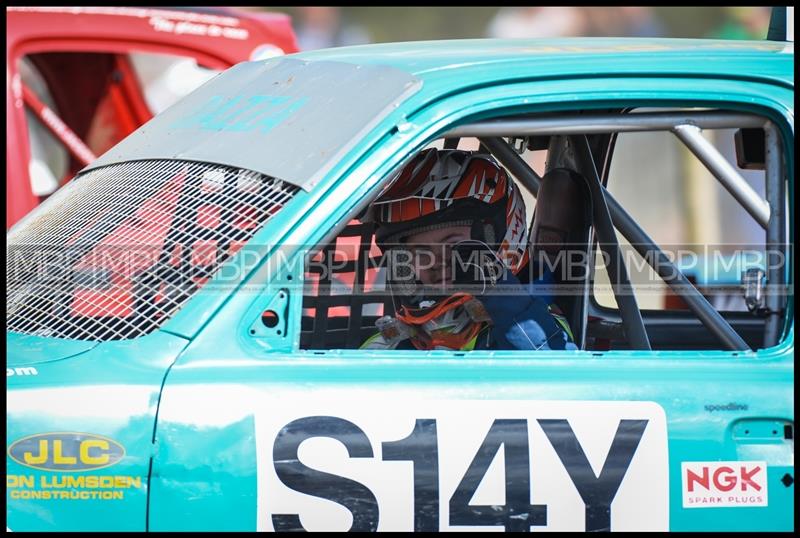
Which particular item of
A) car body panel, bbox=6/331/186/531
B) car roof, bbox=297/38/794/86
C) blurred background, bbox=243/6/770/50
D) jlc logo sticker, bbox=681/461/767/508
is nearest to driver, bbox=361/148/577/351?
car roof, bbox=297/38/794/86

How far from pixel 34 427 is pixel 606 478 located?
1.08 m

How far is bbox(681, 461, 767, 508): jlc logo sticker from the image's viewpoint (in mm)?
2096

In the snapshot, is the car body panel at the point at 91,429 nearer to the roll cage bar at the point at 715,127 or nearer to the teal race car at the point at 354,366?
the teal race car at the point at 354,366

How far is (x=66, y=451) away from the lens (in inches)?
81.4

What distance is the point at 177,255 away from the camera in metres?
2.28

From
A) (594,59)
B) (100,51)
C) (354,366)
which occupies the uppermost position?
(100,51)

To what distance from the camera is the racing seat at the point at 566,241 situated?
2.94 m

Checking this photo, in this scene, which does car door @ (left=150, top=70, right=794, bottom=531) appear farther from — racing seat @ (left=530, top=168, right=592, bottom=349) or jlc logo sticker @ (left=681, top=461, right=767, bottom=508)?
racing seat @ (left=530, top=168, right=592, bottom=349)

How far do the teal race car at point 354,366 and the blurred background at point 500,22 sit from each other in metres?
8.35

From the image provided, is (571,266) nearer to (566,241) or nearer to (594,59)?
(566,241)

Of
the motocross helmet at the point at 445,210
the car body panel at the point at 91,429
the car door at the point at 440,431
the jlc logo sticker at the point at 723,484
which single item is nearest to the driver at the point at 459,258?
the motocross helmet at the point at 445,210

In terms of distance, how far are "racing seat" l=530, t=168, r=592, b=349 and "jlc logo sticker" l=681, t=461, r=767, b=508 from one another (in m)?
0.87

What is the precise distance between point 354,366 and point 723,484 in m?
0.73

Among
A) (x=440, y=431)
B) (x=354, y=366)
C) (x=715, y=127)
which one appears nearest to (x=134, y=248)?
(x=354, y=366)
